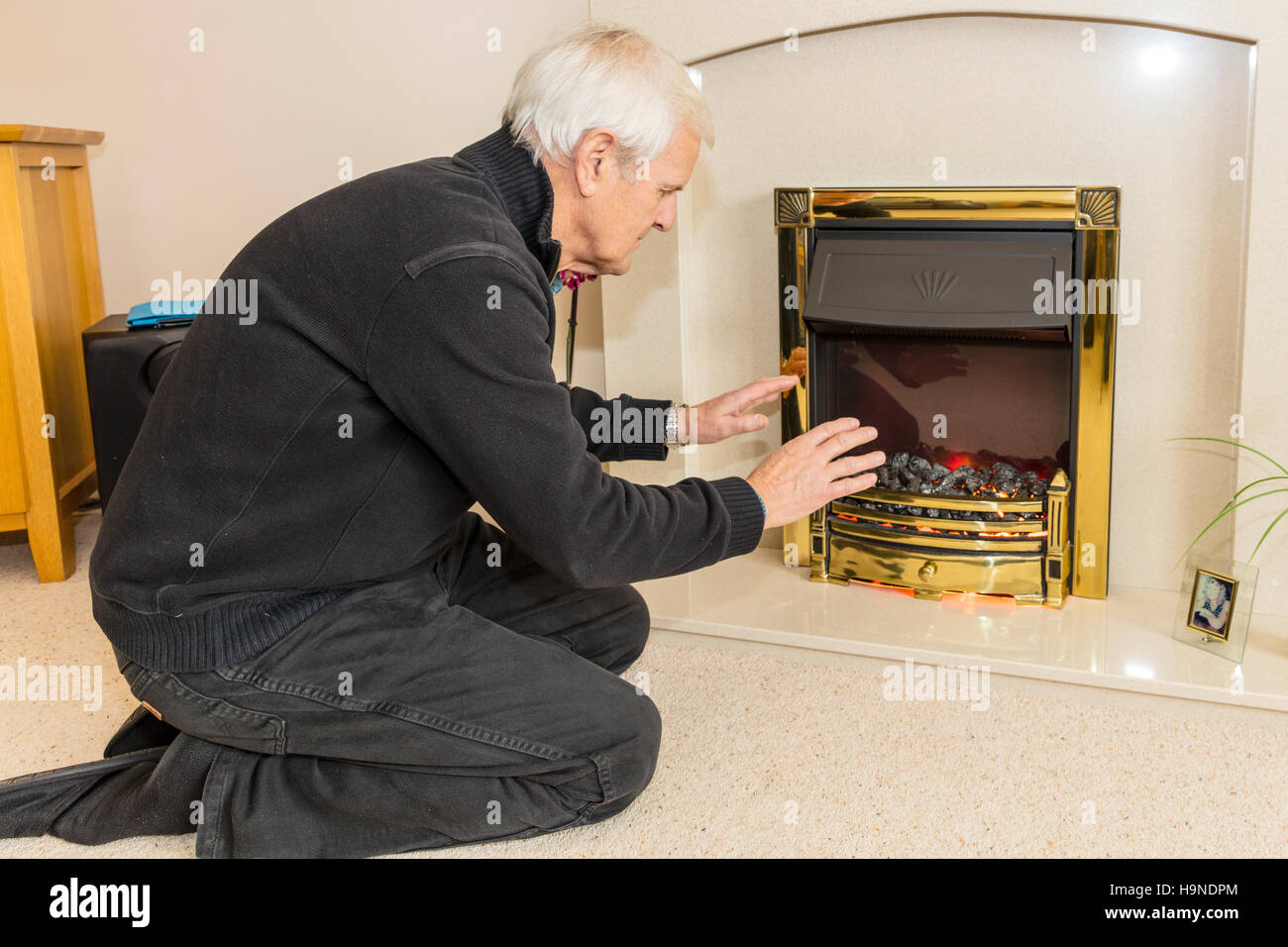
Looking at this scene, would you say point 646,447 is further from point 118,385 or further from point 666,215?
point 118,385

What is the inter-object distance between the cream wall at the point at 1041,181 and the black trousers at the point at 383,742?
0.92m

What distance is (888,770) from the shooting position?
1.69 m

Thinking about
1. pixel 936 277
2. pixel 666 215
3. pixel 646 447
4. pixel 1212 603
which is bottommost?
pixel 1212 603

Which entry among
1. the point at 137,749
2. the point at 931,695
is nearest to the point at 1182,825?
the point at 931,695

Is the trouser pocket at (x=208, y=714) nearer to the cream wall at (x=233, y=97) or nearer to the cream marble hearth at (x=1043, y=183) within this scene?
the cream marble hearth at (x=1043, y=183)

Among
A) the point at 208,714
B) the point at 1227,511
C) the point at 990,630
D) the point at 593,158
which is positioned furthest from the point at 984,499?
the point at 208,714

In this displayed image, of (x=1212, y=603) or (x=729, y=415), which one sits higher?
(x=729, y=415)

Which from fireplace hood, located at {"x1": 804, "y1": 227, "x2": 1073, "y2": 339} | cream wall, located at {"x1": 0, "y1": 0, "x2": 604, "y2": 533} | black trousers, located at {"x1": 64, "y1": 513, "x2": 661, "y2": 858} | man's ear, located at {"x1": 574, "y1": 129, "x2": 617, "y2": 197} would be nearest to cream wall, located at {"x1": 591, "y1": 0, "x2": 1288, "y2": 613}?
fireplace hood, located at {"x1": 804, "y1": 227, "x2": 1073, "y2": 339}

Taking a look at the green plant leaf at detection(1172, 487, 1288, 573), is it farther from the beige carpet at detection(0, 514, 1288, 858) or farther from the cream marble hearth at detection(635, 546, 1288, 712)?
the beige carpet at detection(0, 514, 1288, 858)

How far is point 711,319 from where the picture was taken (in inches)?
93.2

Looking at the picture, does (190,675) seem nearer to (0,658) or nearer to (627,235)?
(627,235)

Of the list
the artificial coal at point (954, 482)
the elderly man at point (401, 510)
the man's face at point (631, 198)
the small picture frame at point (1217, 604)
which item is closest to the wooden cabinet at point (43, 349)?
the elderly man at point (401, 510)

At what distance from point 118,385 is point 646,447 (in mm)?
1191

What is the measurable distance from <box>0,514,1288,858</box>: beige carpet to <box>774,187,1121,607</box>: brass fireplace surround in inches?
10.2
